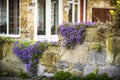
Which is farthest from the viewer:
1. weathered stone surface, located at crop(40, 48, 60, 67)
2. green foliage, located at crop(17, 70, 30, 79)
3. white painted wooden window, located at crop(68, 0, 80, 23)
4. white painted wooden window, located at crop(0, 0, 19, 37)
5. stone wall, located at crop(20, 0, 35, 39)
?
white painted wooden window, located at crop(68, 0, 80, 23)

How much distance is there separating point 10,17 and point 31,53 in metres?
4.58

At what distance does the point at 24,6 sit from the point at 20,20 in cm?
62

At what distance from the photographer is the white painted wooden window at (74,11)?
1573 cm

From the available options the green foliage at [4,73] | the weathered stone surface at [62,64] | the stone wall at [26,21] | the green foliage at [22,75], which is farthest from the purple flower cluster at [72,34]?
Result: the stone wall at [26,21]

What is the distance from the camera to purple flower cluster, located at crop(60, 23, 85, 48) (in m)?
9.05

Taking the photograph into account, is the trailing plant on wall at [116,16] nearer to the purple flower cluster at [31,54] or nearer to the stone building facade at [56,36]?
the stone building facade at [56,36]

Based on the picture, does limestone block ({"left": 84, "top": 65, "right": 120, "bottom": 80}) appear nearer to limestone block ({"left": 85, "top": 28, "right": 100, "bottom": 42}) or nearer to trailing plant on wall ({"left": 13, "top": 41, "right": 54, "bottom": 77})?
limestone block ({"left": 85, "top": 28, "right": 100, "bottom": 42})

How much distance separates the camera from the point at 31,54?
1006cm

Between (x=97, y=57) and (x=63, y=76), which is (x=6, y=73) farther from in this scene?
(x=97, y=57)

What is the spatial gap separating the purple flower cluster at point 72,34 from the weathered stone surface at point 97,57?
0.51 m

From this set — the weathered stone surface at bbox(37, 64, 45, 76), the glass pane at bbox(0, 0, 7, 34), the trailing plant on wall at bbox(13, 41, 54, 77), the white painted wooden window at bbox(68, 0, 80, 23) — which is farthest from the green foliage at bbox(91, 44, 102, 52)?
the white painted wooden window at bbox(68, 0, 80, 23)

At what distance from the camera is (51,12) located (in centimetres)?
1480

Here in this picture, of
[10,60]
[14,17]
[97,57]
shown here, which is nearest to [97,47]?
[97,57]

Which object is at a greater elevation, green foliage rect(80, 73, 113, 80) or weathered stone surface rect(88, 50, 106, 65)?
weathered stone surface rect(88, 50, 106, 65)
